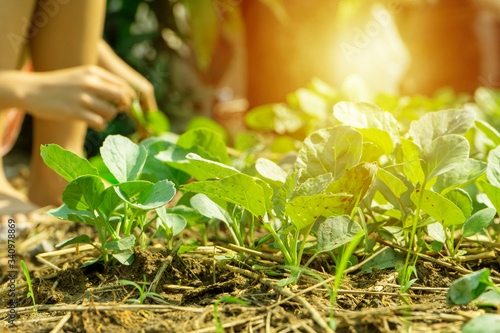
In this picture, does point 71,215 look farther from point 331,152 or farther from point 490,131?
point 490,131

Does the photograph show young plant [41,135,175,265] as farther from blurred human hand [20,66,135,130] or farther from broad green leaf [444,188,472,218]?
blurred human hand [20,66,135,130]

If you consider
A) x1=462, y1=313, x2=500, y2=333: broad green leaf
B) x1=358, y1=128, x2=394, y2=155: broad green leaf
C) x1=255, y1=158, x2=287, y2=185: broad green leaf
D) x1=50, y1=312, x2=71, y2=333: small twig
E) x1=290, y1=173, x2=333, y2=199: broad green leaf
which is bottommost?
x1=50, y1=312, x2=71, y2=333: small twig

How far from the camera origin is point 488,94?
6.86 feet

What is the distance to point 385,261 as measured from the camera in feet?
2.38

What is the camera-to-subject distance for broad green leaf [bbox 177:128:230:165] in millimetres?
892

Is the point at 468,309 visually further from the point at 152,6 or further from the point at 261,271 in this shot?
the point at 152,6

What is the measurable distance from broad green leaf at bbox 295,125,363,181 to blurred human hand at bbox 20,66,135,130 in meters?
0.88

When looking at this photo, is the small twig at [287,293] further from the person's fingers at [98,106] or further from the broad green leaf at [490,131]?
the person's fingers at [98,106]

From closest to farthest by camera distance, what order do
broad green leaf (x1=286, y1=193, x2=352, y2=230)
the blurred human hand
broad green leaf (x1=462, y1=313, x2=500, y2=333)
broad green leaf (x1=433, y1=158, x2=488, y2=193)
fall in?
broad green leaf (x1=462, y1=313, x2=500, y2=333)
broad green leaf (x1=286, y1=193, x2=352, y2=230)
broad green leaf (x1=433, y1=158, x2=488, y2=193)
the blurred human hand

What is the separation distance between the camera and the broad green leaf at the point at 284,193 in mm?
650

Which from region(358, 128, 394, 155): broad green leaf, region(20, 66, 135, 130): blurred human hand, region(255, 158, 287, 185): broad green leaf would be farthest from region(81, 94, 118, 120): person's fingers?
region(358, 128, 394, 155): broad green leaf

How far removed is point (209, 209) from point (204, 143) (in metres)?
0.22

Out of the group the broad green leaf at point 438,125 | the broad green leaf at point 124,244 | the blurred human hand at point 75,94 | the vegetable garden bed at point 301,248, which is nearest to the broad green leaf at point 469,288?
the vegetable garden bed at point 301,248

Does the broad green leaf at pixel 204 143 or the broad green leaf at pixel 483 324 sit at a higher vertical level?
the broad green leaf at pixel 483 324
